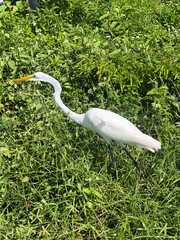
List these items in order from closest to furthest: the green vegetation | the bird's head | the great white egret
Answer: the green vegetation
the great white egret
the bird's head

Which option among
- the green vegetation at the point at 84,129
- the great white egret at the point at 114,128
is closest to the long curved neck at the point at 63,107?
the great white egret at the point at 114,128

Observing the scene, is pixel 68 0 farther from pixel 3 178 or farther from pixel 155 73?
pixel 3 178

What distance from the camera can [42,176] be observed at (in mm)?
2463

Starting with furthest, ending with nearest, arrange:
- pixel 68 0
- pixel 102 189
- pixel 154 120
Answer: pixel 68 0 < pixel 154 120 < pixel 102 189

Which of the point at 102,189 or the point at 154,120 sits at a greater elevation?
the point at 154,120

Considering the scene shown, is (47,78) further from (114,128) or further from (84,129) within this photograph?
(114,128)

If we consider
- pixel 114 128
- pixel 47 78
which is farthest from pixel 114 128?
pixel 47 78

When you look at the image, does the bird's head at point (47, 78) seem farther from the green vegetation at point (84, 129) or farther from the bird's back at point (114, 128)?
the bird's back at point (114, 128)

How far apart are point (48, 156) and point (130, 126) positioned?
0.74 meters

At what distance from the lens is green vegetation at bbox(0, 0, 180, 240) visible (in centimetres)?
219

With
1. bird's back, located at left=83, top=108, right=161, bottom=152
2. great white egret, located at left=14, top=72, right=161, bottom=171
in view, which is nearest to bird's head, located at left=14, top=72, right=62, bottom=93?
great white egret, located at left=14, top=72, right=161, bottom=171

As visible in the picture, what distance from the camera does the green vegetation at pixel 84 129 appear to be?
2193 millimetres

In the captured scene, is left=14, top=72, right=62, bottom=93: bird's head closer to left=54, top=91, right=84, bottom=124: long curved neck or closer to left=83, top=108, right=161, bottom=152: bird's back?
left=54, top=91, right=84, bottom=124: long curved neck

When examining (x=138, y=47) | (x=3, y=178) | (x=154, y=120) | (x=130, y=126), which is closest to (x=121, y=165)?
(x=130, y=126)
